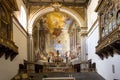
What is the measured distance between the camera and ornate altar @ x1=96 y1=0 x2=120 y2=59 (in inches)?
420

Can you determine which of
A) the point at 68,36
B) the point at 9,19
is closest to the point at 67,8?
the point at 68,36

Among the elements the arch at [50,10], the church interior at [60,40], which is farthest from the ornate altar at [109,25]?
the arch at [50,10]

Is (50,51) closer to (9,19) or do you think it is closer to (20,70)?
(20,70)

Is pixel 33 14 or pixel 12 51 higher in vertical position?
pixel 33 14

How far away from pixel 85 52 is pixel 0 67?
11.1 metres

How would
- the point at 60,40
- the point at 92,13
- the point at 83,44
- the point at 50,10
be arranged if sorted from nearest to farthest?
the point at 92,13, the point at 83,44, the point at 50,10, the point at 60,40

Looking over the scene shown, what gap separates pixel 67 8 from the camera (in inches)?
899

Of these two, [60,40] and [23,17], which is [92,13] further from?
[60,40]

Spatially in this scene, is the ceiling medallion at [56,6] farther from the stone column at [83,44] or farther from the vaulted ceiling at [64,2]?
the stone column at [83,44]

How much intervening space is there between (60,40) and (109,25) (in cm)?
1686

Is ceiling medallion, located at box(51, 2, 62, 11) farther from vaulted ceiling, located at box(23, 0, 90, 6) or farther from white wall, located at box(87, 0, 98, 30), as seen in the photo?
white wall, located at box(87, 0, 98, 30)

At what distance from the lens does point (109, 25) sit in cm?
1245

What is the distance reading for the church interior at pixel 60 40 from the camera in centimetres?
1261

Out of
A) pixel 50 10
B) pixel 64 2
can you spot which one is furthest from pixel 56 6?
pixel 64 2
